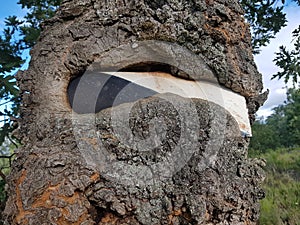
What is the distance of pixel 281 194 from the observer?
3.84 m

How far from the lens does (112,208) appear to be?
0.92m

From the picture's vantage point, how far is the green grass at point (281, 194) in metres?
3.02

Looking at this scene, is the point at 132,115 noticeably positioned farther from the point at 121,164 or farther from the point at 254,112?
Answer: the point at 254,112

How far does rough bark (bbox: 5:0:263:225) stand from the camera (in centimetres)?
93

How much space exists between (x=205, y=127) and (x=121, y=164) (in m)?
0.31

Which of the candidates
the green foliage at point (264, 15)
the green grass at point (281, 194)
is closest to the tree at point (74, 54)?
the green foliage at point (264, 15)

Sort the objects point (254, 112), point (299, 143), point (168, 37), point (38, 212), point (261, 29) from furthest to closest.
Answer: point (299, 143) → point (261, 29) → point (254, 112) → point (168, 37) → point (38, 212)

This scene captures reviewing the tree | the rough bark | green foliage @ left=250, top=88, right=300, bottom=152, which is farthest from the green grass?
the rough bark

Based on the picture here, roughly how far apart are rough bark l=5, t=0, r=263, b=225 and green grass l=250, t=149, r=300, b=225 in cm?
216

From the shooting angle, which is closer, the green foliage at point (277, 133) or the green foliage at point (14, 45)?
the green foliage at point (14, 45)

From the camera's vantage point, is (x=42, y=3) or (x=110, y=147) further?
(x=42, y=3)

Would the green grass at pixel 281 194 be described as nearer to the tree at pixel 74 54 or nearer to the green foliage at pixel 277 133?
the green foliage at pixel 277 133

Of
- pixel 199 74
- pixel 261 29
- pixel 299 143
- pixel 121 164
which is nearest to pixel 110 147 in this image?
pixel 121 164

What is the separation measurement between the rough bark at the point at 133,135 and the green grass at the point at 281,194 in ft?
7.07
